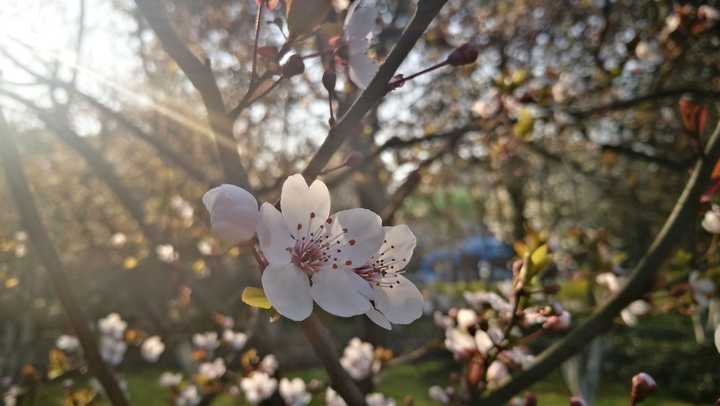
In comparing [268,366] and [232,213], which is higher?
[232,213]

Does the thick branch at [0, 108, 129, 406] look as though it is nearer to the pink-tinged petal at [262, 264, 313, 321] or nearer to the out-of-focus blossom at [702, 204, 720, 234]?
the pink-tinged petal at [262, 264, 313, 321]

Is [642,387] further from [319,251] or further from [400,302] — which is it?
[319,251]

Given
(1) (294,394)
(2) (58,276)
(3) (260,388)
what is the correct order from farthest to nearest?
(1) (294,394), (3) (260,388), (2) (58,276)

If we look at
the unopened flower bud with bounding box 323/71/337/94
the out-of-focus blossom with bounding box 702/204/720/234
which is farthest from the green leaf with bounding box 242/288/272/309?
the out-of-focus blossom with bounding box 702/204/720/234

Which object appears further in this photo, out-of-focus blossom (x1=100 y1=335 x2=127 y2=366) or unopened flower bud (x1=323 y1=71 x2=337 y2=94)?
out-of-focus blossom (x1=100 y1=335 x2=127 y2=366)

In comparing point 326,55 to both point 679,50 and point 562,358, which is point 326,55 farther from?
point 679,50

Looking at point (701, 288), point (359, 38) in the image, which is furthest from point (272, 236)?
point (701, 288)

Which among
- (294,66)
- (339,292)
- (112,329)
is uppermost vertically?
(112,329)

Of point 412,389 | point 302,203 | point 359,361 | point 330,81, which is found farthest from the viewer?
point 412,389
